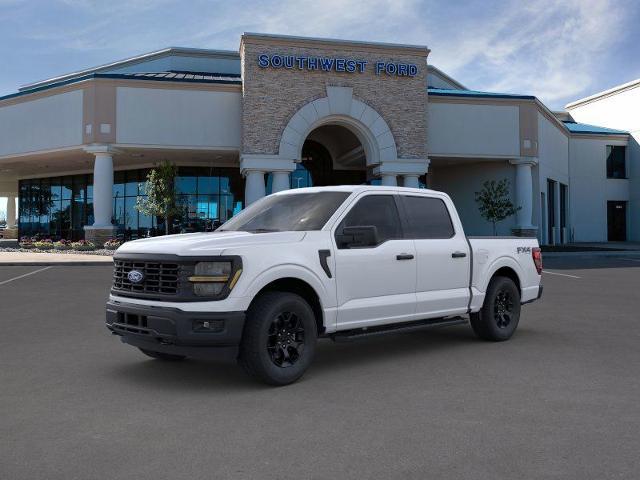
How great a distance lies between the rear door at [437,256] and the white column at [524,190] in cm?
2772

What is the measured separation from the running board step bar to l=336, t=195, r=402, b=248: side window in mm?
929

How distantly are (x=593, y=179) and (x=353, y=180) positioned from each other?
19.1 m

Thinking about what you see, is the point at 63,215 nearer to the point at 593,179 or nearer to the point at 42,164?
the point at 42,164

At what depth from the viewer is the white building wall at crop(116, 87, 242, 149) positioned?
99.3 ft

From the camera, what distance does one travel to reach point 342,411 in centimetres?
504

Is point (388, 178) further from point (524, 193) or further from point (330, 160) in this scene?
point (524, 193)

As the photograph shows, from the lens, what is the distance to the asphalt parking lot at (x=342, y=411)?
3.89 m

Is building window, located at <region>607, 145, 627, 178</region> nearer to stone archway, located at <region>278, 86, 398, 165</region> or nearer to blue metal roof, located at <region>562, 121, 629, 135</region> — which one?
blue metal roof, located at <region>562, 121, 629, 135</region>

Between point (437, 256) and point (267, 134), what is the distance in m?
23.1

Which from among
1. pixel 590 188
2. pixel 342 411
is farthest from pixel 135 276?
pixel 590 188

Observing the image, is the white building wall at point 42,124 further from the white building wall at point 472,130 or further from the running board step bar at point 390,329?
the running board step bar at point 390,329

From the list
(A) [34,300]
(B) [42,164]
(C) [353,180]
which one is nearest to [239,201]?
(C) [353,180]

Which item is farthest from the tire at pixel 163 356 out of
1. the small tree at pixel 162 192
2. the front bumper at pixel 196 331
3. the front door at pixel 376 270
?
the small tree at pixel 162 192

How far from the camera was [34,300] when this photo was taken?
12578mm
